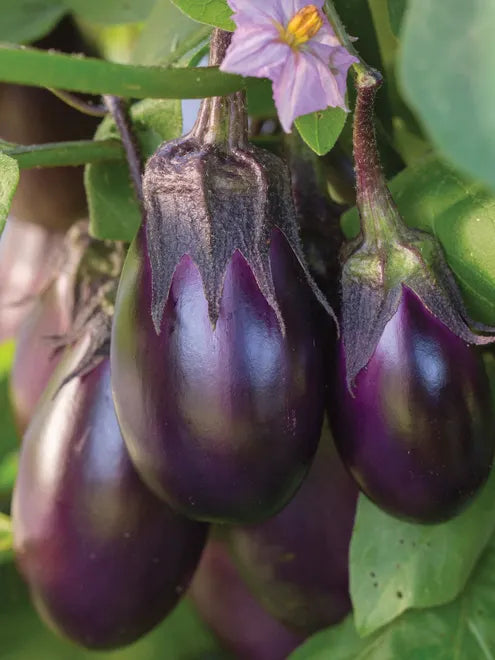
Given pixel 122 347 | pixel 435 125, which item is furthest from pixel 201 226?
pixel 435 125

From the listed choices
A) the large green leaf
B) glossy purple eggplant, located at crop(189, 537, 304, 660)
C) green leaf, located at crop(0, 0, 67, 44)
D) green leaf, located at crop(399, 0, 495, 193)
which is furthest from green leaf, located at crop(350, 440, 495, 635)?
green leaf, located at crop(0, 0, 67, 44)

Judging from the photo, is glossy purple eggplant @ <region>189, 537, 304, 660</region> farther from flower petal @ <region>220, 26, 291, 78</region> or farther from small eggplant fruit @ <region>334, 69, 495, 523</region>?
flower petal @ <region>220, 26, 291, 78</region>

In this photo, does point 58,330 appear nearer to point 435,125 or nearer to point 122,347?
point 122,347

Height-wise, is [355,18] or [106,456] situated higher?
[355,18]

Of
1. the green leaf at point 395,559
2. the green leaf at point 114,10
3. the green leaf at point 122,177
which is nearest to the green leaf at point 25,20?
the green leaf at point 114,10

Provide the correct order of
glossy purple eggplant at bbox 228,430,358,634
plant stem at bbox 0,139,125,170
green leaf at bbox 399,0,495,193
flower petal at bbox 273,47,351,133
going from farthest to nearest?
glossy purple eggplant at bbox 228,430,358,634
plant stem at bbox 0,139,125,170
flower petal at bbox 273,47,351,133
green leaf at bbox 399,0,495,193

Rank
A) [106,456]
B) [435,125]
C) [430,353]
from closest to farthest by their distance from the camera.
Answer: [435,125] → [430,353] → [106,456]

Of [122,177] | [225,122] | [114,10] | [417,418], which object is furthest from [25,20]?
[417,418]
